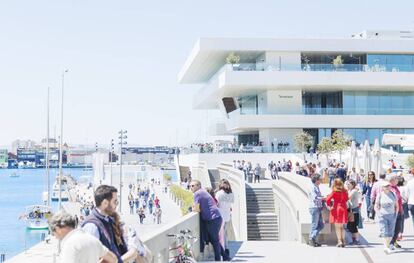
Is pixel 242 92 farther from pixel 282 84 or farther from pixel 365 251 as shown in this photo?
pixel 365 251

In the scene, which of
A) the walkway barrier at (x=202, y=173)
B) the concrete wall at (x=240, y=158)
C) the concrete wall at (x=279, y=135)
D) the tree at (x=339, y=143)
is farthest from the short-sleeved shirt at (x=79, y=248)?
the concrete wall at (x=279, y=135)

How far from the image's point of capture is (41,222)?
6291cm

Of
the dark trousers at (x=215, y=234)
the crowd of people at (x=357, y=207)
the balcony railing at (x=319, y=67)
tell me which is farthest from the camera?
the balcony railing at (x=319, y=67)

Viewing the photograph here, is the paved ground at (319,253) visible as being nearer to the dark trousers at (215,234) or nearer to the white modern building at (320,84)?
the dark trousers at (215,234)

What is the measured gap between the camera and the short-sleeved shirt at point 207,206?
1265 cm

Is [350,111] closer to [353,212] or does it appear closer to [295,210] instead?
[295,210]

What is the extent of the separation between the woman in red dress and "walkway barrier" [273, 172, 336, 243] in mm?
531

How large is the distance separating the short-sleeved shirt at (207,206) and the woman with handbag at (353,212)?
368cm

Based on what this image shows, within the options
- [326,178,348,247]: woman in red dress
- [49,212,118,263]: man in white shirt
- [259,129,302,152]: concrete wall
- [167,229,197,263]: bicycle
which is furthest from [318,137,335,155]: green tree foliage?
[49,212,118,263]: man in white shirt

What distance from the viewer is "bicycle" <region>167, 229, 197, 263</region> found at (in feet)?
33.6

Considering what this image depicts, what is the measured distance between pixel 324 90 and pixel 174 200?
50.9 feet

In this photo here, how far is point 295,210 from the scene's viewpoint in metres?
21.1

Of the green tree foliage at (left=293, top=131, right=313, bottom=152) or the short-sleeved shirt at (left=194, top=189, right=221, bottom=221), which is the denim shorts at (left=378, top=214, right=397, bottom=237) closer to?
the short-sleeved shirt at (left=194, top=189, right=221, bottom=221)

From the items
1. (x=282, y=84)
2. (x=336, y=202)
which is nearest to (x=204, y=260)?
(x=336, y=202)
